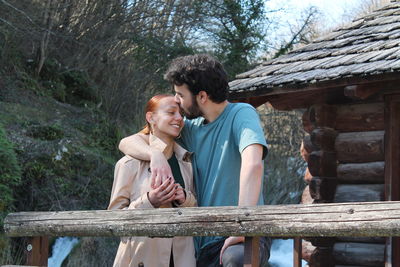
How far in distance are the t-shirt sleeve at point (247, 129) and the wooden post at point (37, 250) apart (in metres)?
1.21

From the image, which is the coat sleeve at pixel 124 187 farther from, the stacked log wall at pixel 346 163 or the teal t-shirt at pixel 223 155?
the stacked log wall at pixel 346 163

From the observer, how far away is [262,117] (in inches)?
760

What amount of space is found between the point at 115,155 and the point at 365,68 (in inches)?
327

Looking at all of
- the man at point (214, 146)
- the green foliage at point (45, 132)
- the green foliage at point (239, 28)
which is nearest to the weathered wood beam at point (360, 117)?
the man at point (214, 146)

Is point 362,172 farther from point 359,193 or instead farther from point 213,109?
point 213,109

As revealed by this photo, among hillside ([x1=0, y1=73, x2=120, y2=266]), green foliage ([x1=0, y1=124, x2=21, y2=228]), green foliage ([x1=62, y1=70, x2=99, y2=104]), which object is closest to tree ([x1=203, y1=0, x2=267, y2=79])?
green foliage ([x1=62, y1=70, x2=99, y2=104])

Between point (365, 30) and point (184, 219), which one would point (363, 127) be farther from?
point (184, 219)

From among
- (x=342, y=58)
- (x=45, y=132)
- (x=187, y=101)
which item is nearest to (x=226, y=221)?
(x=187, y=101)

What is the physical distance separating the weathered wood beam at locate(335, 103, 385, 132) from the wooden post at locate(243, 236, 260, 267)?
15.6ft

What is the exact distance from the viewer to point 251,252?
10.5 feet

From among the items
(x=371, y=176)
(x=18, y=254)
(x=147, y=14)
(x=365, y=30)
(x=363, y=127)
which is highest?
(x=147, y=14)

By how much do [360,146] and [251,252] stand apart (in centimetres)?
480

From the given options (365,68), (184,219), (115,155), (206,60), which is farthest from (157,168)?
(115,155)

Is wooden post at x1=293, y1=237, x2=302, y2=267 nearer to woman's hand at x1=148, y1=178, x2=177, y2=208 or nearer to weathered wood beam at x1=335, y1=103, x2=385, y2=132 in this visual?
weathered wood beam at x1=335, y1=103, x2=385, y2=132
